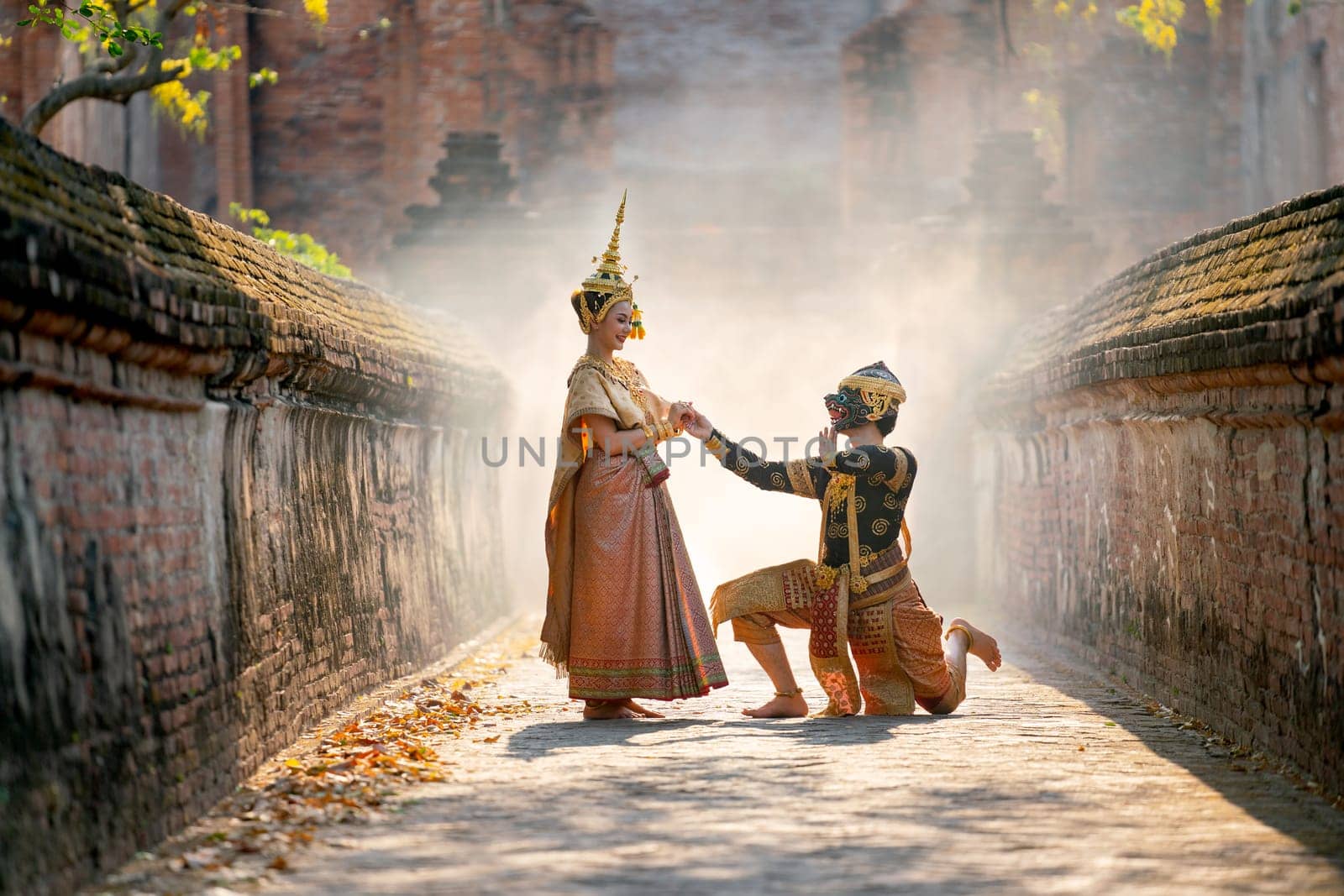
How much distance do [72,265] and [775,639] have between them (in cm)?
389

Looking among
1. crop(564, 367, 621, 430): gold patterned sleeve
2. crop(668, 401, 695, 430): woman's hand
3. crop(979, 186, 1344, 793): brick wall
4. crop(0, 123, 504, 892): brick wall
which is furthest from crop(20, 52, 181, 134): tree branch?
crop(979, 186, 1344, 793): brick wall

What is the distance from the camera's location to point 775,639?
291 inches

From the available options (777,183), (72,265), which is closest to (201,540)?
(72,265)

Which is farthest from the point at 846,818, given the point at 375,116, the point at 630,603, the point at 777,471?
the point at 375,116

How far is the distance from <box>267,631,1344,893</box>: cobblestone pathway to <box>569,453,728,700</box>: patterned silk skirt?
1.32 feet

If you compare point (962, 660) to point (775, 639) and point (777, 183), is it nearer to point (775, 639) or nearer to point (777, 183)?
point (775, 639)

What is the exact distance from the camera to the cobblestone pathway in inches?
164

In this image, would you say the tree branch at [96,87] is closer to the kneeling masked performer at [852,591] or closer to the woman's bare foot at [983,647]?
the kneeling masked performer at [852,591]

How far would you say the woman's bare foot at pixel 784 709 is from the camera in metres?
7.34

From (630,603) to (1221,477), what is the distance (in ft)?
8.10

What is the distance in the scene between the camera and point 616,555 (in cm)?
733

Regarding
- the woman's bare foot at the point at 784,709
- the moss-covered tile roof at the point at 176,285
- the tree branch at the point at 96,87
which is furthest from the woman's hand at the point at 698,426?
the tree branch at the point at 96,87

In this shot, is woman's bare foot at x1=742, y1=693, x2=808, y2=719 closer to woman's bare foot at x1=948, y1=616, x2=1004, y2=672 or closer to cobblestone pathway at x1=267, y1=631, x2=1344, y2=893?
cobblestone pathway at x1=267, y1=631, x2=1344, y2=893

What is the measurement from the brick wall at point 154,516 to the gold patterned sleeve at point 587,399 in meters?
1.11
